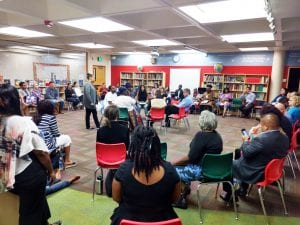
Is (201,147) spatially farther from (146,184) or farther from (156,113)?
(156,113)

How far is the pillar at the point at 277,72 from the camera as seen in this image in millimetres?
9219

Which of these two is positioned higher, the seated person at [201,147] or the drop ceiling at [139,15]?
the drop ceiling at [139,15]

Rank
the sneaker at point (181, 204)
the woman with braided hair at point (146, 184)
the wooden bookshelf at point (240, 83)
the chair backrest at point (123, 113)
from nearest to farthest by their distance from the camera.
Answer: the woman with braided hair at point (146, 184), the sneaker at point (181, 204), the chair backrest at point (123, 113), the wooden bookshelf at point (240, 83)

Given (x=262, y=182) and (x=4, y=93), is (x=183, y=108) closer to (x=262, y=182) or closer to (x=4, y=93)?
(x=262, y=182)

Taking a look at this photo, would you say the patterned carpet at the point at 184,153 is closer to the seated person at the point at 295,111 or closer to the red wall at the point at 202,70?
the seated person at the point at 295,111

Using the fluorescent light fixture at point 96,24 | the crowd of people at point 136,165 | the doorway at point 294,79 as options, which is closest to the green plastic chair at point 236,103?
the doorway at point 294,79

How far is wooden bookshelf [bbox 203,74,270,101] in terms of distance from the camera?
10047 millimetres

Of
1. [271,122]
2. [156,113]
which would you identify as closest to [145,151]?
[271,122]

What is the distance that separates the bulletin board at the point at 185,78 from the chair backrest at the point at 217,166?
30.6 feet

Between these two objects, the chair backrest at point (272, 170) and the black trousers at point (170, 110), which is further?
the black trousers at point (170, 110)

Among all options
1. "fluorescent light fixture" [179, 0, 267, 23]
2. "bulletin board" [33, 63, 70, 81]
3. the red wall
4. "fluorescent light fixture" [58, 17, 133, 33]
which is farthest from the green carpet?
the red wall

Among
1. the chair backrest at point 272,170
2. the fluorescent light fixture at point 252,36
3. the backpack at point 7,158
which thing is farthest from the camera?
the fluorescent light fixture at point 252,36

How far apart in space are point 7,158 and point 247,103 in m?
9.39

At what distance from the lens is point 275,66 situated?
9414 mm
